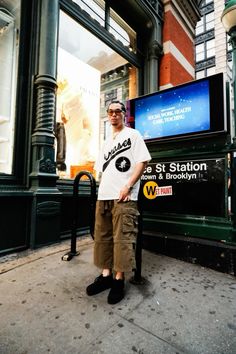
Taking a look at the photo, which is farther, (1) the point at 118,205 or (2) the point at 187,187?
(2) the point at 187,187

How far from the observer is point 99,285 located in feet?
7.28

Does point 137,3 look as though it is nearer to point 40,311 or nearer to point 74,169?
point 74,169

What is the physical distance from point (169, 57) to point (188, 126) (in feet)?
14.5

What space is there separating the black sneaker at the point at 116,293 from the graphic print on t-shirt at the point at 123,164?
1051mm

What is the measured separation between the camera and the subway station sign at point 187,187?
9.60 ft

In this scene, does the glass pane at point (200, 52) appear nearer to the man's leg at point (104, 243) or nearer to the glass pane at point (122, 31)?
the glass pane at point (122, 31)

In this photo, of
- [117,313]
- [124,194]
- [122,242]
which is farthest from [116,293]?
[124,194]

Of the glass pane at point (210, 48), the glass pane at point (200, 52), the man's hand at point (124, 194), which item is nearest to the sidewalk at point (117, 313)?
the man's hand at point (124, 194)

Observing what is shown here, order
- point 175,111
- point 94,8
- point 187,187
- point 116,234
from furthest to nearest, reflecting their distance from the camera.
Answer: point 94,8
point 175,111
point 187,187
point 116,234

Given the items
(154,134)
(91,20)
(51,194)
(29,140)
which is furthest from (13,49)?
(154,134)

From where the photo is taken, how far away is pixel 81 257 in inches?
121

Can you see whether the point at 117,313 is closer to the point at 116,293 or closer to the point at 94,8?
the point at 116,293

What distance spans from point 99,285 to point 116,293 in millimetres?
209

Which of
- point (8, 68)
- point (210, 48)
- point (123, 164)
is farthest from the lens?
point (210, 48)
